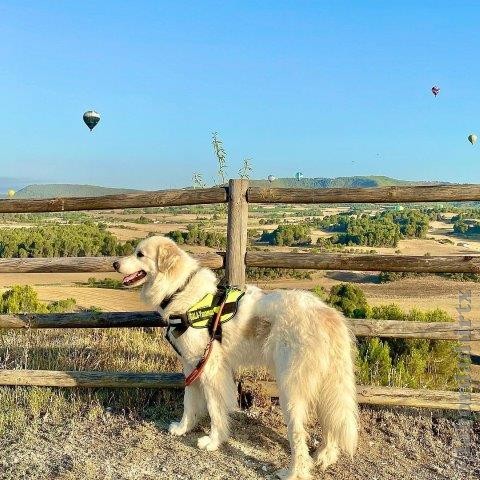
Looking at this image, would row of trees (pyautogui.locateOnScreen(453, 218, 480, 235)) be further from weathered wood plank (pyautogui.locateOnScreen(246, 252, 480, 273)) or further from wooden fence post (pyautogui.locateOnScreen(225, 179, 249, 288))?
wooden fence post (pyautogui.locateOnScreen(225, 179, 249, 288))

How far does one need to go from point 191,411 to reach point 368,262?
203 cm

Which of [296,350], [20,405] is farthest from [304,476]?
[20,405]

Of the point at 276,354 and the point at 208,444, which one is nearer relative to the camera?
the point at 276,354

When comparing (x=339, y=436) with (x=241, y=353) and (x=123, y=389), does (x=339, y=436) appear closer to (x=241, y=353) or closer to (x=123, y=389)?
(x=241, y=353)

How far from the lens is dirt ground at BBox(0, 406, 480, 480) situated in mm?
4148

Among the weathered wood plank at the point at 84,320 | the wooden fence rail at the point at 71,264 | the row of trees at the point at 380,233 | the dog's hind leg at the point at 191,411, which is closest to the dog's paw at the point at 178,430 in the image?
the dog's hind leg at the point at 191,411

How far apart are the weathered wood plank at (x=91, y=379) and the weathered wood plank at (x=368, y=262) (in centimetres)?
134

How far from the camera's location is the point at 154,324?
5449mm

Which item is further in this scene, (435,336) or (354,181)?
(354,181)

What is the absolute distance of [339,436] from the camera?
161 inches

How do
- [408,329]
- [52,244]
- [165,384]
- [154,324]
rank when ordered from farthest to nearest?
1. [52,244]
2. [154,324]
3. [165,384]
4. [408,329]

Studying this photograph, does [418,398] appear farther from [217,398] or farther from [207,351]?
[207,351]

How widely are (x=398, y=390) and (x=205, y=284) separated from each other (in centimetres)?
199

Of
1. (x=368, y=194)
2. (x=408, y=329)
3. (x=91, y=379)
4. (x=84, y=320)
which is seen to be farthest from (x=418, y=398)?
(x=84, y=320)
